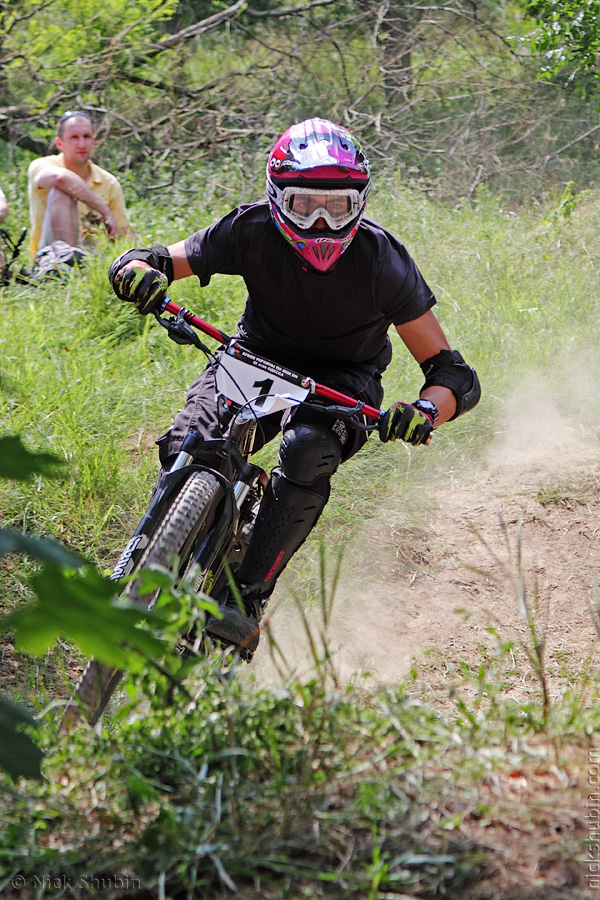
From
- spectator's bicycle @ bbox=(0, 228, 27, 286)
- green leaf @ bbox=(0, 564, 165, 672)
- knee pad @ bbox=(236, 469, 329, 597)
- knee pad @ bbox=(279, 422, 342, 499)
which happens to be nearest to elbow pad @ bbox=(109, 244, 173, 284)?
knee pad @ bbox=(279, 422, 342, 499)

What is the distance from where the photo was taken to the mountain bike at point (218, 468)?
2.91 m

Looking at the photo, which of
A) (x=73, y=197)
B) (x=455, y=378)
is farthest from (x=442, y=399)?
(x=73, y=197)

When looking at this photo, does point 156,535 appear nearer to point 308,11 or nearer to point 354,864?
point 354,864

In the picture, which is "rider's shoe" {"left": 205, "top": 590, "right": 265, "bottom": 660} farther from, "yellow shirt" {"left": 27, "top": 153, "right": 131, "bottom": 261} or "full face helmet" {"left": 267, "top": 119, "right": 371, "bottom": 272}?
"yellow shirt" {"left": 27, "top": 153, "right": 131, "bottom": 261}

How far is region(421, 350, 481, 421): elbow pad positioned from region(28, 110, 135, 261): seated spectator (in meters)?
4.66

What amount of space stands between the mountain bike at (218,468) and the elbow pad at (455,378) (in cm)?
42

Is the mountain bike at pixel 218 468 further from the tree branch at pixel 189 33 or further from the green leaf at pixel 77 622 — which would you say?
the tree branch at pixel 189 33

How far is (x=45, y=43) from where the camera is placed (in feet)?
36.7

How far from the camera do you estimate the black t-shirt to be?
342 cm

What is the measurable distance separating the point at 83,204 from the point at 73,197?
18 centimetres

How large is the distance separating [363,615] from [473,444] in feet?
5.91

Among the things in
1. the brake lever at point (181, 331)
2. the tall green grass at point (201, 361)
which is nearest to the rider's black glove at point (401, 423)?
the brake lever at point (181, 331)

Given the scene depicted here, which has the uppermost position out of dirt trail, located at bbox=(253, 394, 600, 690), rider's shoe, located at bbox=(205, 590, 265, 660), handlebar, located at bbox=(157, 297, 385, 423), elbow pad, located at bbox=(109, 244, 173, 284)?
Answer: elbow pad, located at bbox=(109, 244, 173, 284)

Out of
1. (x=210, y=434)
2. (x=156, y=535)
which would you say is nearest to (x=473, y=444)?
(x=210, y=434)
